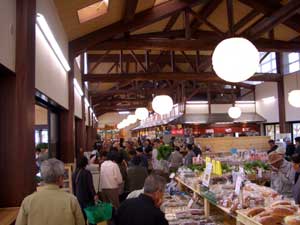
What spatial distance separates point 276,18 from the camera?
739 centimetres

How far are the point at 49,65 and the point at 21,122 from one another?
6.23 feet

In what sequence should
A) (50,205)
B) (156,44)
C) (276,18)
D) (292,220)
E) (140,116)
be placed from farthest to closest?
(140,116)
(156,44)
(276,18)
(292,220)
(50,205)

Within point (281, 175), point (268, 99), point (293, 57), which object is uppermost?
point (293, 57)

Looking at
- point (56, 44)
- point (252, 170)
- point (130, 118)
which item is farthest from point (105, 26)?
point (130, 118)

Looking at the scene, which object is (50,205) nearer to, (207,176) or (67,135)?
(207,176)

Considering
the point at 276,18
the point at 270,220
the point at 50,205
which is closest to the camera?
the point at 50,205

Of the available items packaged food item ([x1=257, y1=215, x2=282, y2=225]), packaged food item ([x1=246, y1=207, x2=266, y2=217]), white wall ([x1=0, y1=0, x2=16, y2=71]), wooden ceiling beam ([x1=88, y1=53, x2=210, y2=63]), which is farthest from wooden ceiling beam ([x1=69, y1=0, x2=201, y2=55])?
packaged food item ([x1=257, y1=215, x2=282, y2=225])

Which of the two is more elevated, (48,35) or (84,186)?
(48,35)

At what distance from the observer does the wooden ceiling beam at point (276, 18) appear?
271 inches

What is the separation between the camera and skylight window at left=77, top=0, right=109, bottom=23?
6328 mm

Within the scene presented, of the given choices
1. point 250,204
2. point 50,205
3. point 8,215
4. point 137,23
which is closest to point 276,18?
point 137,23

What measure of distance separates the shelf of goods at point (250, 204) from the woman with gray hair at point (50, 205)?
1.62m

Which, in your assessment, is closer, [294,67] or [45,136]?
[45,136]

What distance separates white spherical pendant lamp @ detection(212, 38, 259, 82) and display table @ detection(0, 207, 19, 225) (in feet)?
9.52
